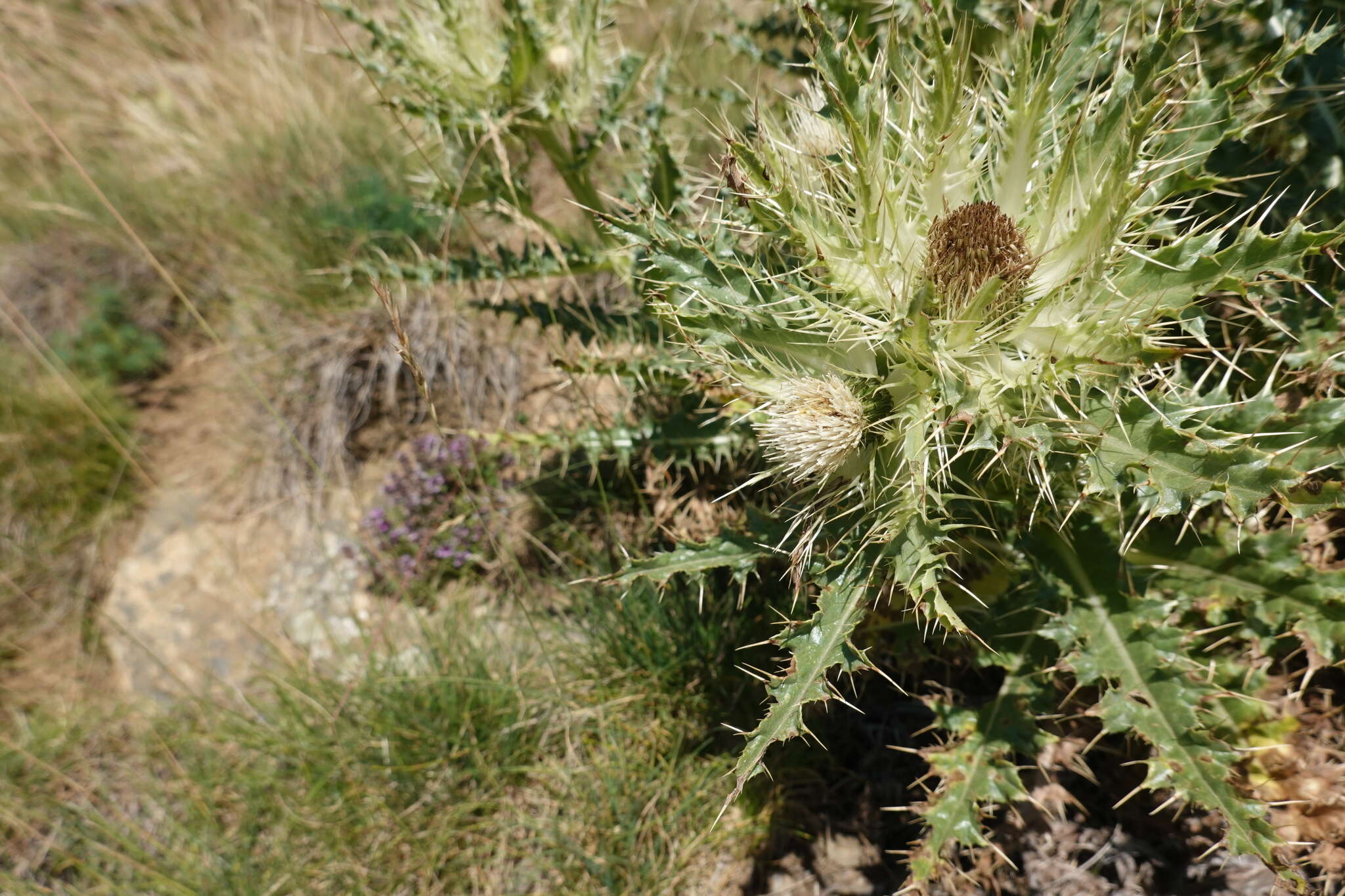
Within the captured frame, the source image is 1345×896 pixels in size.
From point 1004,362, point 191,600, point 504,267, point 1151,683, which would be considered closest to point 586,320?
point 504,267

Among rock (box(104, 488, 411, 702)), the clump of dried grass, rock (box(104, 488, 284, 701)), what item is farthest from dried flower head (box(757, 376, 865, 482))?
rock (box(104, 488, 284, 701))

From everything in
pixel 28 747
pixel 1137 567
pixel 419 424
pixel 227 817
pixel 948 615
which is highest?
pixel 1137 567

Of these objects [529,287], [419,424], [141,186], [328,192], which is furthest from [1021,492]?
[141,186]

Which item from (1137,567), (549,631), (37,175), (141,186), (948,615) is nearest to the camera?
(948,615)

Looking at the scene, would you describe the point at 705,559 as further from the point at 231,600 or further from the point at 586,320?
the point at 231,600

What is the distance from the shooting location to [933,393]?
1470 mm

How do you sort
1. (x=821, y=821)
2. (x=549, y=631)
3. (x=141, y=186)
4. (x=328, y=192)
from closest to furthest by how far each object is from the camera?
(x=821, y=821), (x=549, y=631), (x=328, y=192), (x=141, y=186)

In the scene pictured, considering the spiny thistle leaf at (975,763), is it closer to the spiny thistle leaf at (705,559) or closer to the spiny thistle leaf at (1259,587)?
the spiny thistle leaf at (1259,587)

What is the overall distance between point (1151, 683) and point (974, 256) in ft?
3.13

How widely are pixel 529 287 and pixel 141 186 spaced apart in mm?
3351

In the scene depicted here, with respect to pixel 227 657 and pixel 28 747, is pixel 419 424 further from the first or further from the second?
pixel 28 747

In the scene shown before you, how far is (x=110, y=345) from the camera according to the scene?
463 centimetres

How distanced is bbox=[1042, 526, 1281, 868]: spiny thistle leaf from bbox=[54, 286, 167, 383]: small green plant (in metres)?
4.97

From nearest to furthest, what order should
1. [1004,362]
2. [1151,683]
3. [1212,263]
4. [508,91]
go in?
[1212,263]
[1004,362]
[1151,683]
[508,91]
